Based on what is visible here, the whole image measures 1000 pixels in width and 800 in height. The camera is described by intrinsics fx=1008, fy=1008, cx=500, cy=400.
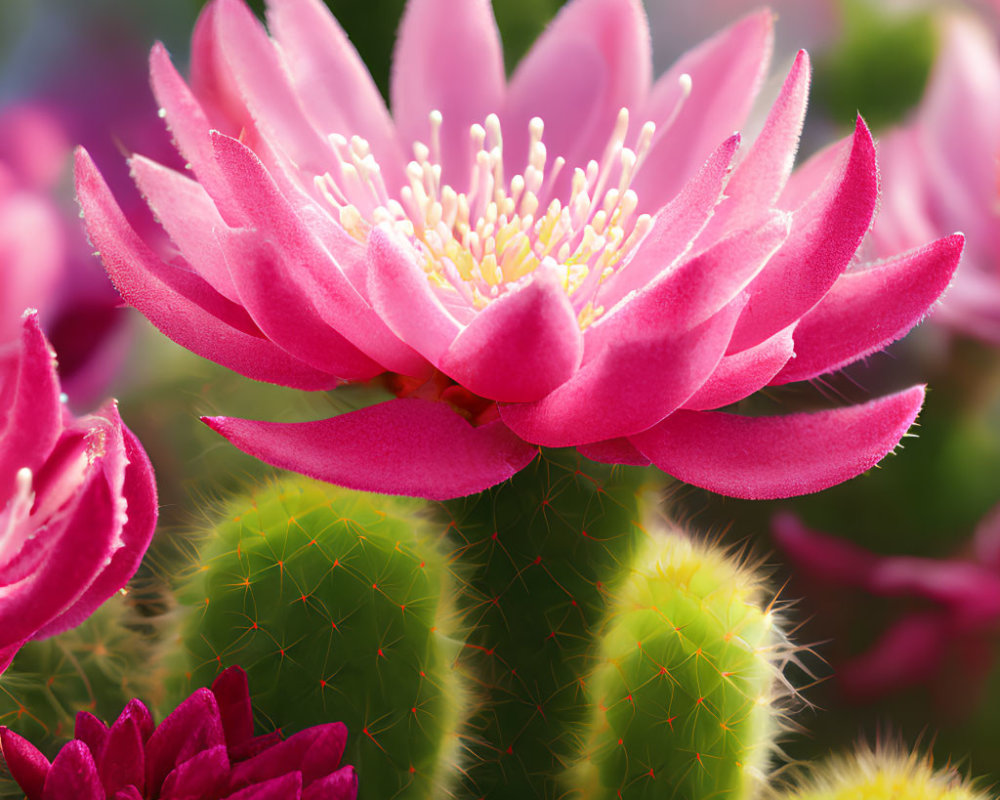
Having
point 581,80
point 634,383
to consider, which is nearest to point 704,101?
point 581,80

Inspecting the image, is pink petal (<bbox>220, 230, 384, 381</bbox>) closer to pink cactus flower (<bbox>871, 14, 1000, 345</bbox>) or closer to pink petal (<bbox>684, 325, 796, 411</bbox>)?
pink petal (<bbox>684, 325, 796, 411</bbox>)

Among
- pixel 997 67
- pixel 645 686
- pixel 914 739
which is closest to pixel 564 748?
pixel 645 686

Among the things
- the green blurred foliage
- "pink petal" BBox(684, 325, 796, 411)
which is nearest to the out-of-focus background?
the green blurred foliage

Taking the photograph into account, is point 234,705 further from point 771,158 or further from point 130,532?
point 771,158

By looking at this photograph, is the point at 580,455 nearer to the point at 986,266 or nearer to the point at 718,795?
the point at 718,795

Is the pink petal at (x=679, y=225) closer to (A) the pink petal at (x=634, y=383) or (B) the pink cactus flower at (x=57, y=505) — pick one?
(A) the pink petal at (x=634, y=383)
